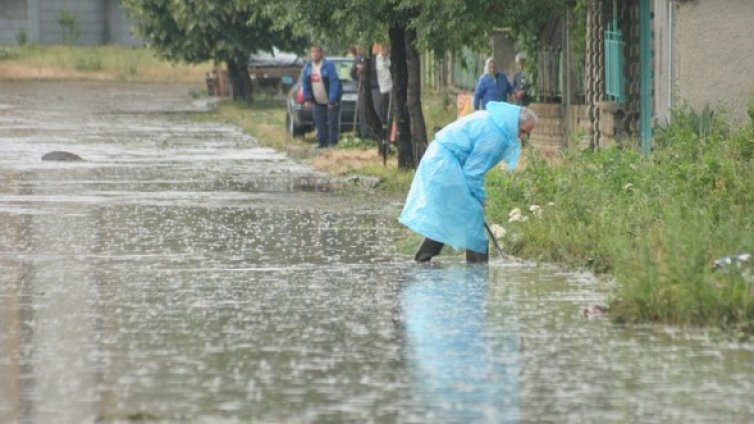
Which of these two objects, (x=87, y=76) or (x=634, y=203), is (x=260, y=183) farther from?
(x=87, y=76)

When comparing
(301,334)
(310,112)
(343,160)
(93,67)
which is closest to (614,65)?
(343,160)

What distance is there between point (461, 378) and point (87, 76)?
56887 millimetres

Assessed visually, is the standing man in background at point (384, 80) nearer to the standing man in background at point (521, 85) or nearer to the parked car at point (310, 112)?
the parked car at point (310, 112)

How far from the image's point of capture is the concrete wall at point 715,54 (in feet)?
63.6

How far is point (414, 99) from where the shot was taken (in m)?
24.1

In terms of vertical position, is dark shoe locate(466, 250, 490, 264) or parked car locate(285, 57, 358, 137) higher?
parked car locate(285, 57, 358, 137)

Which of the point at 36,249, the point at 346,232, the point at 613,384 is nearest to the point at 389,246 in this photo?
the point at 346,232

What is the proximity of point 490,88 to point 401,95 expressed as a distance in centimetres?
338

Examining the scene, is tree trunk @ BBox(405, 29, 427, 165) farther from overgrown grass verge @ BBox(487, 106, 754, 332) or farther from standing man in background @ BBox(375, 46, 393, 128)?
standing man in background @ BBox(375, 46, 393, 128)

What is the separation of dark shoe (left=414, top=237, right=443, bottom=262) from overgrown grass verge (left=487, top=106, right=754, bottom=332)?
2.52 feet

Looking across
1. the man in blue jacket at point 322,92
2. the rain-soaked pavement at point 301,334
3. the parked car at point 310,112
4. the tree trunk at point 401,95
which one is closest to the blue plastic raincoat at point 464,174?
the rain-soaked pavement at point 301,334

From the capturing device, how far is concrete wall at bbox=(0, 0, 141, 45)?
7575 cm

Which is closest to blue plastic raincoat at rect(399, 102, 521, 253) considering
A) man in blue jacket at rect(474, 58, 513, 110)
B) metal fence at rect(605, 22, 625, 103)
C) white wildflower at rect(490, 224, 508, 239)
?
white wildflower at rect(490, 224, 508, 239)

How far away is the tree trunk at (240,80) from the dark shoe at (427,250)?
34989mm
